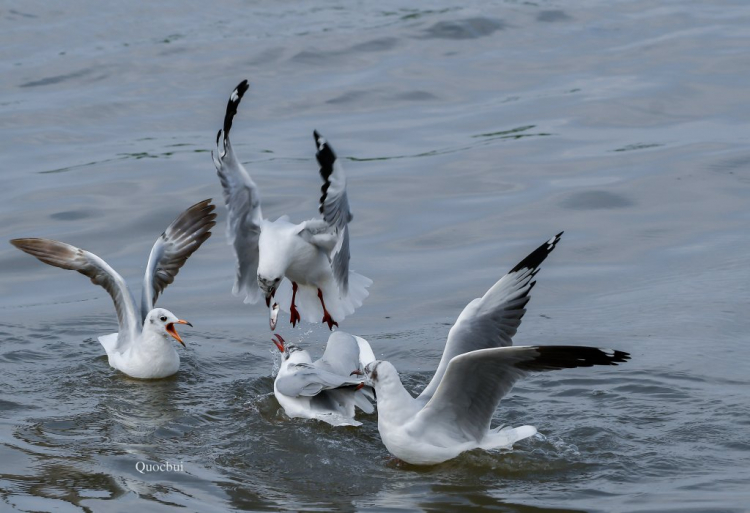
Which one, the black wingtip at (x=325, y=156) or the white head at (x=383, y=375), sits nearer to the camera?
the white head at (x=383, y=375)

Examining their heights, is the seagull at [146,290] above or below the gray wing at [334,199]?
below

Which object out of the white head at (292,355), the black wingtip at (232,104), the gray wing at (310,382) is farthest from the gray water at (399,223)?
the black wingtip at (232,104)

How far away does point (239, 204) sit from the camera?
916cm

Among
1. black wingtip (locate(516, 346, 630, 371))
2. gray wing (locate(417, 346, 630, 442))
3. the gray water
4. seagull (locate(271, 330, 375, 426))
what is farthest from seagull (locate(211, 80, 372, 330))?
black wingtip (locate(516, 346, 630, 371))

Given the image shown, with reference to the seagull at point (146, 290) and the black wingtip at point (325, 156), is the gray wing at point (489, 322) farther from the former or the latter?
the seagull at point (146, 290)

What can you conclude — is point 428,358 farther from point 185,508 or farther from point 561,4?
point 561,4

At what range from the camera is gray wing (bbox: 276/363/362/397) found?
25.8 feet

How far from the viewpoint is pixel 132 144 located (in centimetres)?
1549

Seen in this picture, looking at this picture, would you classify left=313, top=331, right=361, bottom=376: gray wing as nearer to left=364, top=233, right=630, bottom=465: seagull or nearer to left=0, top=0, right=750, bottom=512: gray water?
left=0, top=0, right=750, bottom=512: gray water

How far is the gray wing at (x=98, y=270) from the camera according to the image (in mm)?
9320

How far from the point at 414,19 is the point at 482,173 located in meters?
6.99

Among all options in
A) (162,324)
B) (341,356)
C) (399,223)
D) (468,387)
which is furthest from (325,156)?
(399,223)

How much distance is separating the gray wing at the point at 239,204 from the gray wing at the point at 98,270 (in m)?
0.83

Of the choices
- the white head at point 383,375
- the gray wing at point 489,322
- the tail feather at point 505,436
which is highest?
the gray wing at point 489,322
